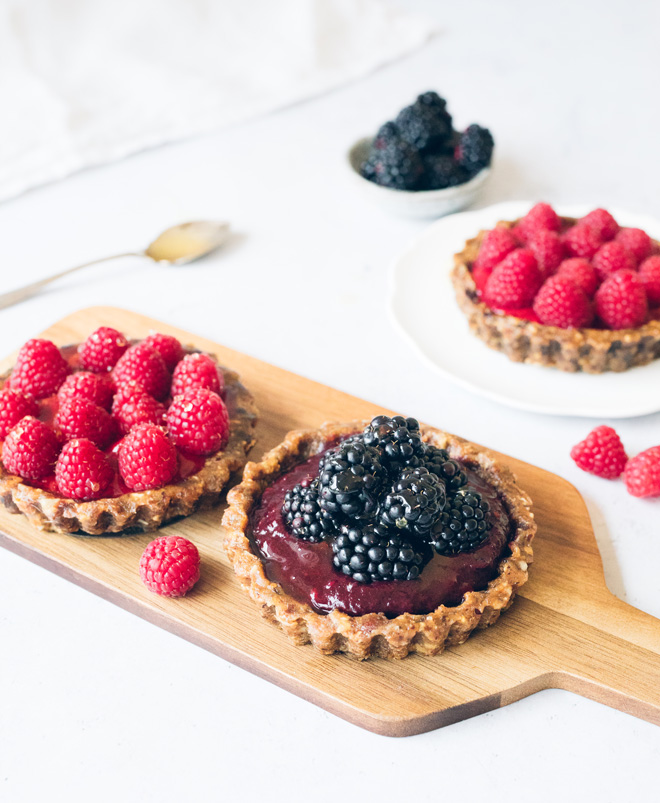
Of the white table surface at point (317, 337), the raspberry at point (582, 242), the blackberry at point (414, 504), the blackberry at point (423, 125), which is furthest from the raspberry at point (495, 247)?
the blackberry at point (414, 504)

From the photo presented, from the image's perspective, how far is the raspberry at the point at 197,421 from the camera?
8.48 feet

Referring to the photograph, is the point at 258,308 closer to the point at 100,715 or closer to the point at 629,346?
the point at 629,346

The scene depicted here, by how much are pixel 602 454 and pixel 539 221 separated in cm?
105

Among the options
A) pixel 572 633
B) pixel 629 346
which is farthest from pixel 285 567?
pixel 629 346

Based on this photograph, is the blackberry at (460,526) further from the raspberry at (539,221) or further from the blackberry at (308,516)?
the raspberry at (539,221)

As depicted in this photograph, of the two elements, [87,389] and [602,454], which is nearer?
[87,389]

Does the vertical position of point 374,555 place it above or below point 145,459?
below

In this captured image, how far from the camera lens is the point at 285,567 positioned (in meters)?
2.30

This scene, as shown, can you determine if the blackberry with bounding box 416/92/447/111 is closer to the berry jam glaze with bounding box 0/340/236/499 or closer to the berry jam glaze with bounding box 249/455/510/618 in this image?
the berry jam glaze with bounding box 0/340/236/499

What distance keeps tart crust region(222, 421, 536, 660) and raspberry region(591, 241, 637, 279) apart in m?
1.05

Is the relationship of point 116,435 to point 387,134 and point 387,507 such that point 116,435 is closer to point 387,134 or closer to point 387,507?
point 387,507

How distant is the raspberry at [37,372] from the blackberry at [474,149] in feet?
7.11

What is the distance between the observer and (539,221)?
11.2ft

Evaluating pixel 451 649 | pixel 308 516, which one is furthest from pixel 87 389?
pixel 451 649
